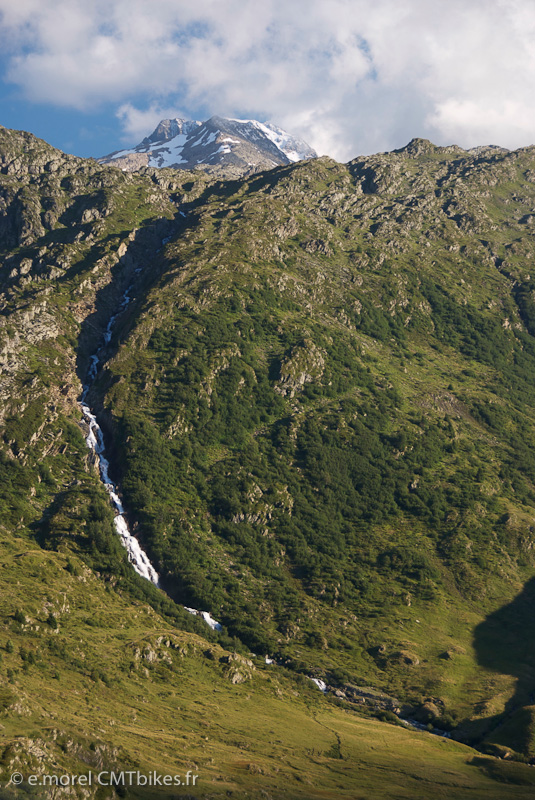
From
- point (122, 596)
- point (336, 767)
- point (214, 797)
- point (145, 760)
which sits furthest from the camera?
point (122, 596)

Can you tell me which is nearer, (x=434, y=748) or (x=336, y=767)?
(x=336, y=767)

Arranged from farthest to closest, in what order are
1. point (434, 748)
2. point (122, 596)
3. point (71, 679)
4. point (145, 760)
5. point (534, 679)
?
point (122, 596), point (534, 679), point (434, 748), point (71, 679), point (145, 760)

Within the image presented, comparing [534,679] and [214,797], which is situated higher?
[534,679]

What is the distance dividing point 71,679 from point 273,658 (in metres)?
73.5

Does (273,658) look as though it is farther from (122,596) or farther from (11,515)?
(11,515)

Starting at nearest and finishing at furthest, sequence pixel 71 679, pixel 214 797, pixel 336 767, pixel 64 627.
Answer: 1. pixel 214 797
2. pixel 336 767
3. pixel 71 679
4. pixel 64 627

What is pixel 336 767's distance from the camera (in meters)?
117

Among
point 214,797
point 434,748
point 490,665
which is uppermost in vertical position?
point 490,665

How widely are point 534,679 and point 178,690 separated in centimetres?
10307

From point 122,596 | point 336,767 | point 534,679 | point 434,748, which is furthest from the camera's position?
point 122,596

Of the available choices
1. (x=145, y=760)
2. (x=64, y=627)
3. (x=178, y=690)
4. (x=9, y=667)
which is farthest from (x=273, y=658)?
(x=145, y=760)

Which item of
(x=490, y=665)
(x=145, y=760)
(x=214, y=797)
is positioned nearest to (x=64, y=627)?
(x=145, y=760)

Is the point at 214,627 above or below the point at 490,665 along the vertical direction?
below

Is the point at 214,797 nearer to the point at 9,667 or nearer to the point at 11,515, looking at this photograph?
the point at 9,667
